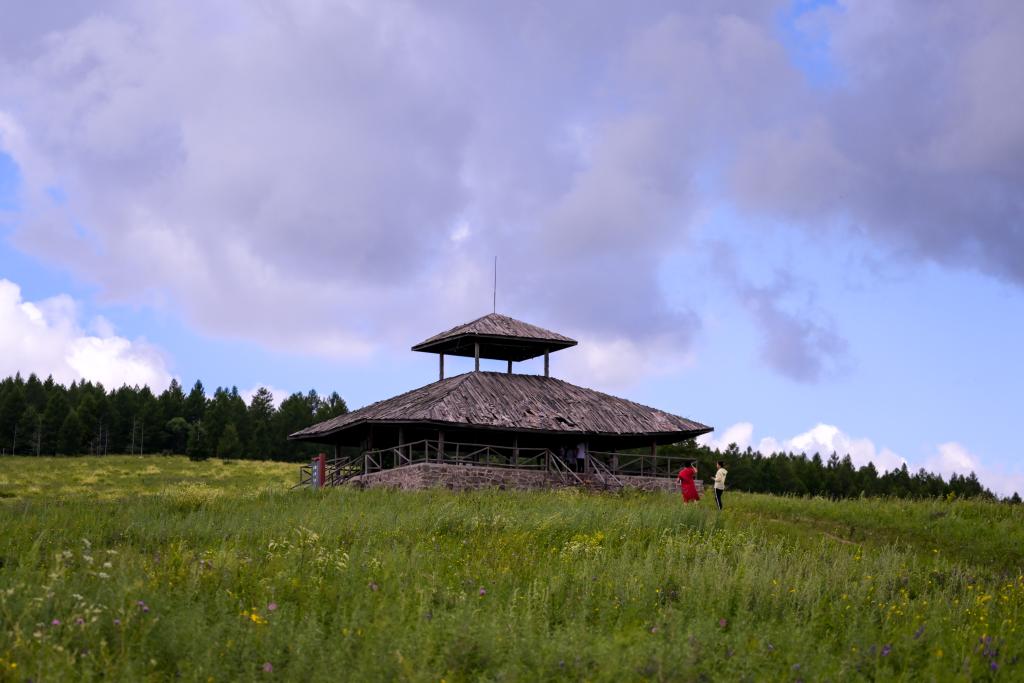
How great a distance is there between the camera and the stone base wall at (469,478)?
28797 millimetres

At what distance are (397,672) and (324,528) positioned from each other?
6.85 metres

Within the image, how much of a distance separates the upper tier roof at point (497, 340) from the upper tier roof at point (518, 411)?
4.09 ft

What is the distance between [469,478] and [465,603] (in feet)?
64.0

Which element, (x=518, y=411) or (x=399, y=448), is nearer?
(x=399, y=448)

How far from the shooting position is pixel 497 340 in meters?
35.4

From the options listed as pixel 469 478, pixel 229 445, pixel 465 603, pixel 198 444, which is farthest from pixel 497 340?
pixel 198 444

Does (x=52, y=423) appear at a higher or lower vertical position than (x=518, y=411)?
higher

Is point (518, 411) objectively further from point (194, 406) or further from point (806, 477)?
point (194, 406)

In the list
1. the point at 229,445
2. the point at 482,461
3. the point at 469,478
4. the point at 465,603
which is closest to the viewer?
the point at 465,603

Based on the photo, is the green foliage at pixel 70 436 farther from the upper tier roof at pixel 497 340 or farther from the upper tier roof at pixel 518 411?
the upper tier roof at pixel 497 340

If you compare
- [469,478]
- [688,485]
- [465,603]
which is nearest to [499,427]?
[469,478]

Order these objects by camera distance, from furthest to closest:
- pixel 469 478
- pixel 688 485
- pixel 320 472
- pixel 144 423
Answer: pixel 144 423, pixel 320 472, pixel 469 478, pixel 688 485

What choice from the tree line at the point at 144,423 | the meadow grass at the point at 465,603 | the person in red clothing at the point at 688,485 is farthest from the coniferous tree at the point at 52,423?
the meadow grass at the point at 465,603

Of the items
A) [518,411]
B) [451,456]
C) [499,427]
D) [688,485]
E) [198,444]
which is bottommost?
[688,485]
